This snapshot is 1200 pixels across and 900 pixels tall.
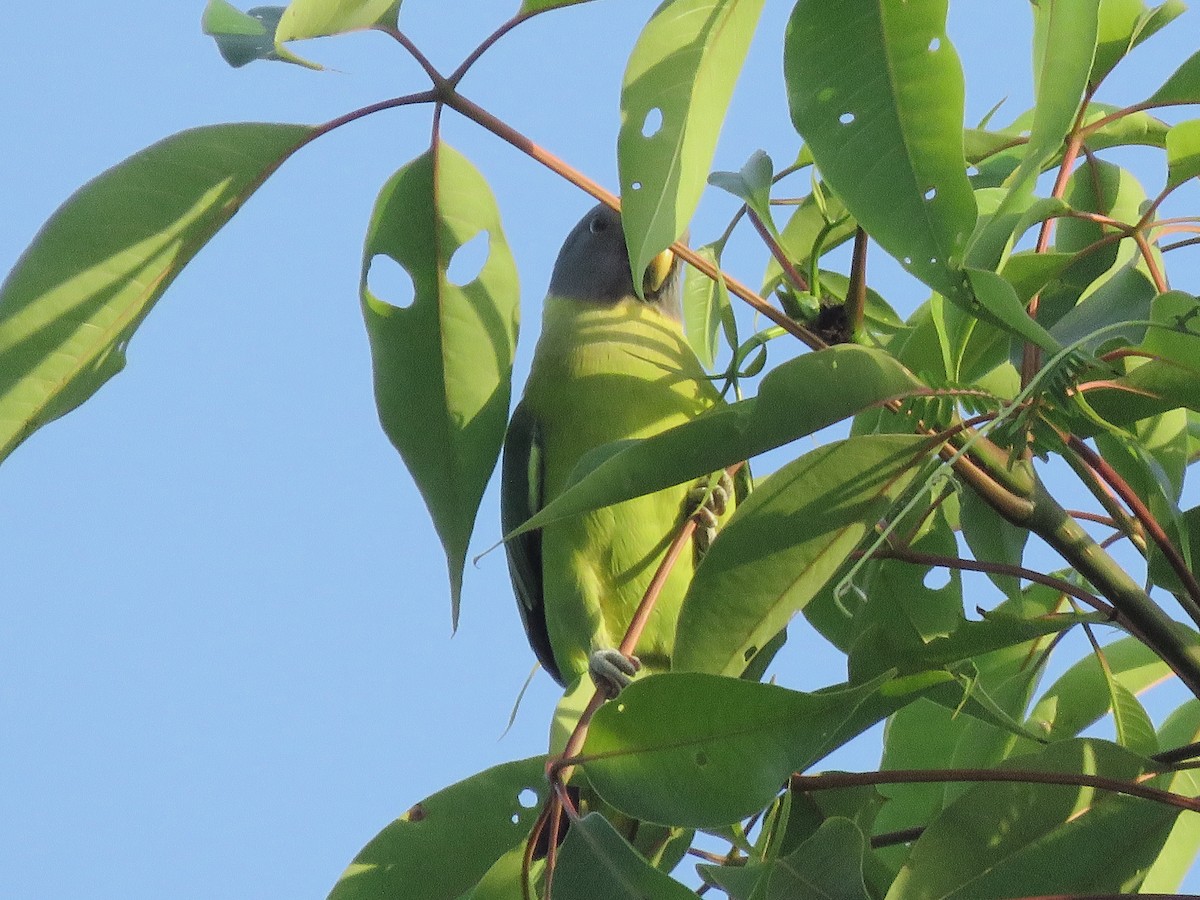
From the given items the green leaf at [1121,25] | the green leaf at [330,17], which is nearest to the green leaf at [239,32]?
the green leaf at [330,17]

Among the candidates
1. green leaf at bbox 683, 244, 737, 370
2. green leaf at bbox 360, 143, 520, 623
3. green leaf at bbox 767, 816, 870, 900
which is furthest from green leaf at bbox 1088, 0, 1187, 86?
green leaf at bbox 767, 816, 870, 900

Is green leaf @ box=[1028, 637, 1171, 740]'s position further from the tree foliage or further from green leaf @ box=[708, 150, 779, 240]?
green leaf @ box=[708, 150, 779, 240]

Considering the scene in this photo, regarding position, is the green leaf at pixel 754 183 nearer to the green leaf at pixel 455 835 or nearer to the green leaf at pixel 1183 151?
the green leaf at pixel 1183 151

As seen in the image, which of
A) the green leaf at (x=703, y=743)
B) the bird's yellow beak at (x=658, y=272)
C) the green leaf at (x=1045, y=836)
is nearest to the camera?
the green leaf at (x=703, y=743)

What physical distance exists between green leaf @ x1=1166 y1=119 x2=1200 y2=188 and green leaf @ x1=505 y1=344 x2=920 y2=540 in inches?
14.6

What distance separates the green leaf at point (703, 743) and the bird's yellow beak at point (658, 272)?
94 centimetres

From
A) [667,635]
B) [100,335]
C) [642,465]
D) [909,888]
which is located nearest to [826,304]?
[642,465]

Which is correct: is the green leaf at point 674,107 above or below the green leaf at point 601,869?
above

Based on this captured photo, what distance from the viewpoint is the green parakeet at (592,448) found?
4.95 feet

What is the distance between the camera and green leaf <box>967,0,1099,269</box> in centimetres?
78

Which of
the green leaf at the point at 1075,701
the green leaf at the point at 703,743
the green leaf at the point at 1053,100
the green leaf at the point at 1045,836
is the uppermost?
the green leaf at the point at 1053,100

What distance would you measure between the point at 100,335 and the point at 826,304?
52cm

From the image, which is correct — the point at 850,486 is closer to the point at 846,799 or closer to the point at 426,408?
the point at 846,799

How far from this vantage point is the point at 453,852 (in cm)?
92
